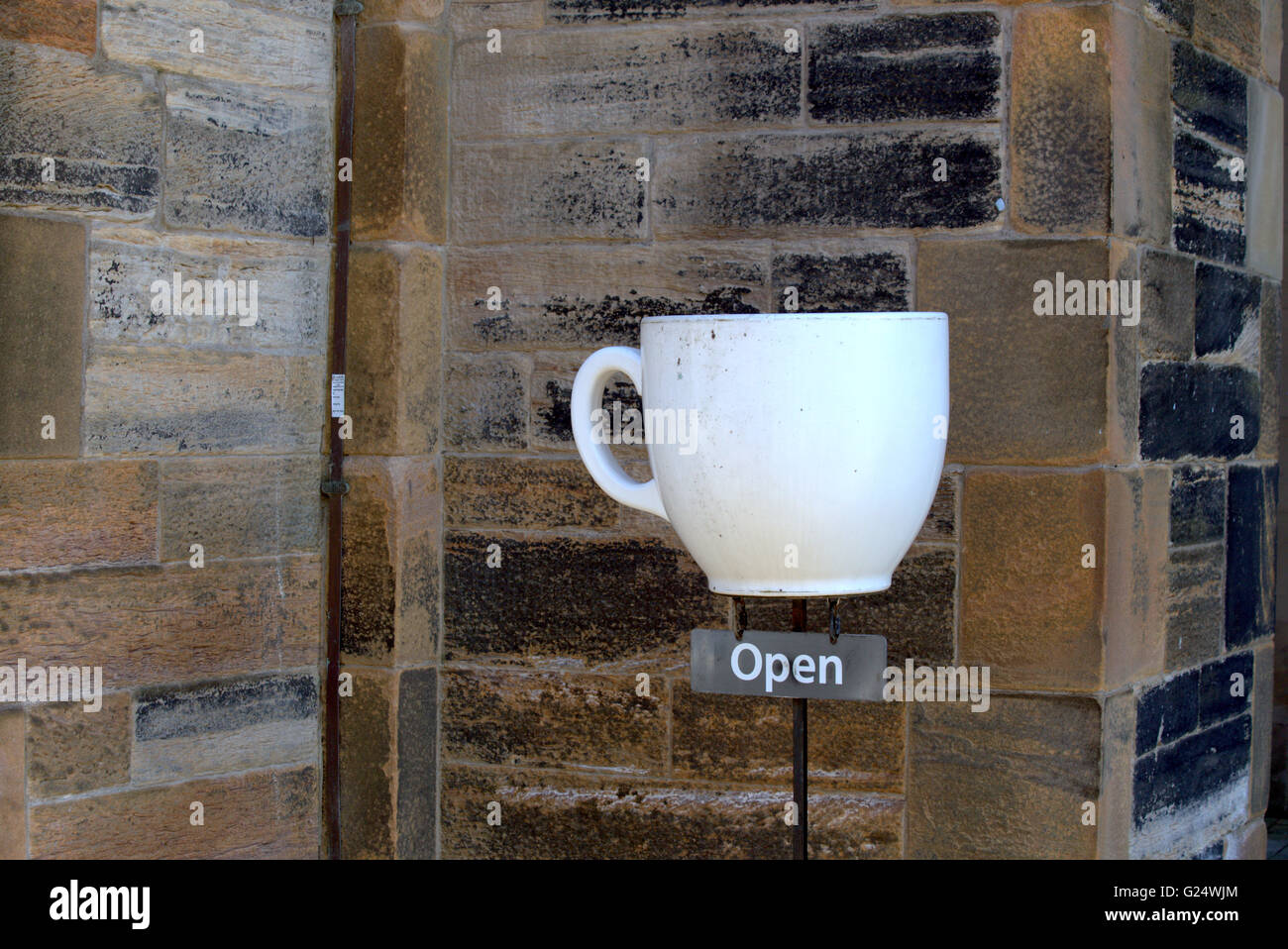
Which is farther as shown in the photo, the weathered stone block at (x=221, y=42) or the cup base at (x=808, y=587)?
the weathered stone block at (x=221, y=42)

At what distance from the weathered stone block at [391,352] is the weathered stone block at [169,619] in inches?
10.6

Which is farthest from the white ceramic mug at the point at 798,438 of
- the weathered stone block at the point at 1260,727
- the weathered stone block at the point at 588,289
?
the weathered stone block at the point at 1260,727

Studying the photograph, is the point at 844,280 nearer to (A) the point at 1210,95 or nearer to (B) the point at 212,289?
(A) the point at 1210,95

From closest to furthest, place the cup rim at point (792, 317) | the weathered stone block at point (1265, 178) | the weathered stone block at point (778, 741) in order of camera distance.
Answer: the cup rim at point (792, 317) < the weathered stone block at point (778, 741) < the weathered stone block at point (1265, 178)

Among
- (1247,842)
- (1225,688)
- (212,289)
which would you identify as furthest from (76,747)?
(1247,842)

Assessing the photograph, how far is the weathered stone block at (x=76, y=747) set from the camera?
215 centimetres

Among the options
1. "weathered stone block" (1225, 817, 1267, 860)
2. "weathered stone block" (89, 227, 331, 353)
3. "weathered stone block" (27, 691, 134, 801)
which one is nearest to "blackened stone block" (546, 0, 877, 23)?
"weathered stone block" (89, 227, 331, 353)

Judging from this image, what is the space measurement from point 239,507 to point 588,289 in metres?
0.69

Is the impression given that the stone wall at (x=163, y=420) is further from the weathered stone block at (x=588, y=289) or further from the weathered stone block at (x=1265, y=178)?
the weathered stone block at (x=1265, y=178)

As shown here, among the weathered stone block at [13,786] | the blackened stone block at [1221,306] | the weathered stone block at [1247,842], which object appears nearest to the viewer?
the weathered stone block at [13,786]

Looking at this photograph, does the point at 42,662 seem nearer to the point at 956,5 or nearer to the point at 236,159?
the point at 236,159

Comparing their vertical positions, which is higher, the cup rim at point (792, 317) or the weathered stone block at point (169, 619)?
the cup rim at point (792, 317)

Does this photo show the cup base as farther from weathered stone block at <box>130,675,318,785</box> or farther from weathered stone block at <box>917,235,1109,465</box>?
weathered stone block at <box>130,675,318,785</box>

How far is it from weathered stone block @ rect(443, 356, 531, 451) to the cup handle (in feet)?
2.07
